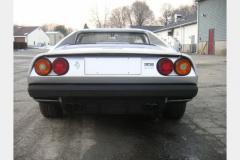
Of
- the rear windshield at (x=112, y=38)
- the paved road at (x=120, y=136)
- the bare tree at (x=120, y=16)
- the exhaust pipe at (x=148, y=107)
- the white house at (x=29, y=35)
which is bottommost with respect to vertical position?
the paved road at (x=120, y=136)

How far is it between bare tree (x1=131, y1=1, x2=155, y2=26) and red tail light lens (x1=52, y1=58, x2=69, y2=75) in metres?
70.3

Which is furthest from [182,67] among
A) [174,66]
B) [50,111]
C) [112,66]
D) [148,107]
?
[50,111]

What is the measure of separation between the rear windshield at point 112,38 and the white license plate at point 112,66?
1.29m

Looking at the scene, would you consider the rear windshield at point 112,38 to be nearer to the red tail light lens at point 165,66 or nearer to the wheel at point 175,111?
the wheel at point 175,111

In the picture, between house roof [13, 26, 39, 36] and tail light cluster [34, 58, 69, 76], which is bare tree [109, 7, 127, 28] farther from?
tail light cluster [34, 58, 69, 76]

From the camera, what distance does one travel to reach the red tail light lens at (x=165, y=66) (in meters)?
2.50

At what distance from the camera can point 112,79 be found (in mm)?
2416

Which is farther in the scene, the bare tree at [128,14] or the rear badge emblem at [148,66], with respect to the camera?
the bare tree at [128,14]

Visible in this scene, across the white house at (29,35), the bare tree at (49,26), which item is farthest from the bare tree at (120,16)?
the bare tree at (49,26)

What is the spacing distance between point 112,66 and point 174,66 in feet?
2.15

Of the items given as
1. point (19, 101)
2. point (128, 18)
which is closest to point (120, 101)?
point (19, 101)

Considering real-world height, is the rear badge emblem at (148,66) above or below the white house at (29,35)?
below

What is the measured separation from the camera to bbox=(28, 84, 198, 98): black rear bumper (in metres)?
2.38

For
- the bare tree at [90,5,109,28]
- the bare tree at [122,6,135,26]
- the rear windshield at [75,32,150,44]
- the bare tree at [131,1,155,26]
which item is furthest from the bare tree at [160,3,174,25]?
the rear windshield at [75,32,150,44]
